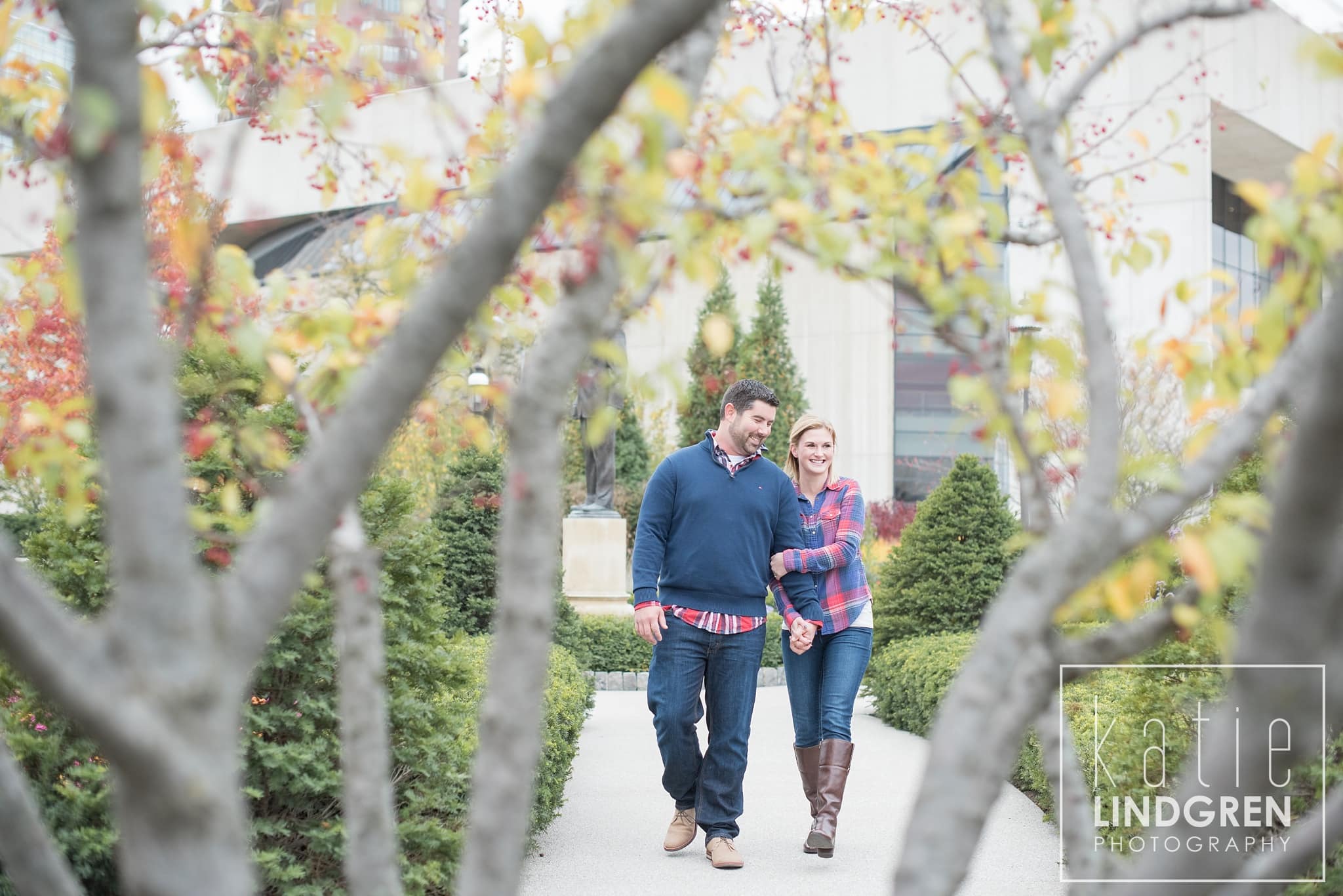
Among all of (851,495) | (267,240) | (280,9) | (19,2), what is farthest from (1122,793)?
(267,240)

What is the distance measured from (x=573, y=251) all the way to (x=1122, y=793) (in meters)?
3.18

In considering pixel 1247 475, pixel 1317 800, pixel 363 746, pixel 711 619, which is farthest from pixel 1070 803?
pixel 711 619

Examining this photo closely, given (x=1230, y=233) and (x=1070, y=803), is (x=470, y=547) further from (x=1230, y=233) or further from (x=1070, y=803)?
(x=1230, y=233)

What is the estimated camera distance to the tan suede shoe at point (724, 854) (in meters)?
5.01

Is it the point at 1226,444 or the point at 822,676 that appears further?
the point at 822,676

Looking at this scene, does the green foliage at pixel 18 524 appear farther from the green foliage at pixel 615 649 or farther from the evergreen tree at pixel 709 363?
the green foliage at pixel 615 649

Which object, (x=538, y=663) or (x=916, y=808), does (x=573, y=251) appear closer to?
(x=538, y=663)

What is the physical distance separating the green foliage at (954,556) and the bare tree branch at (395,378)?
942 cm

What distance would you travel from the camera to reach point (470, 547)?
32.1ft

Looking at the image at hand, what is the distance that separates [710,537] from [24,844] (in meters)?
3.62

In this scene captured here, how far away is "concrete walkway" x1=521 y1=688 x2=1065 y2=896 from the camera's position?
4.87m

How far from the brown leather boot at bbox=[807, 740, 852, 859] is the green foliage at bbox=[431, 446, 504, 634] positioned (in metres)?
4.64

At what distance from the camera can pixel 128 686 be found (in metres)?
1.30

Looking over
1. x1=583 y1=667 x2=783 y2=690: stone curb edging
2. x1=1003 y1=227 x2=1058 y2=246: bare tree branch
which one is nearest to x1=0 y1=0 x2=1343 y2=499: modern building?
x1=583 y1=667 x2=783 y2=690: stone curb edging
